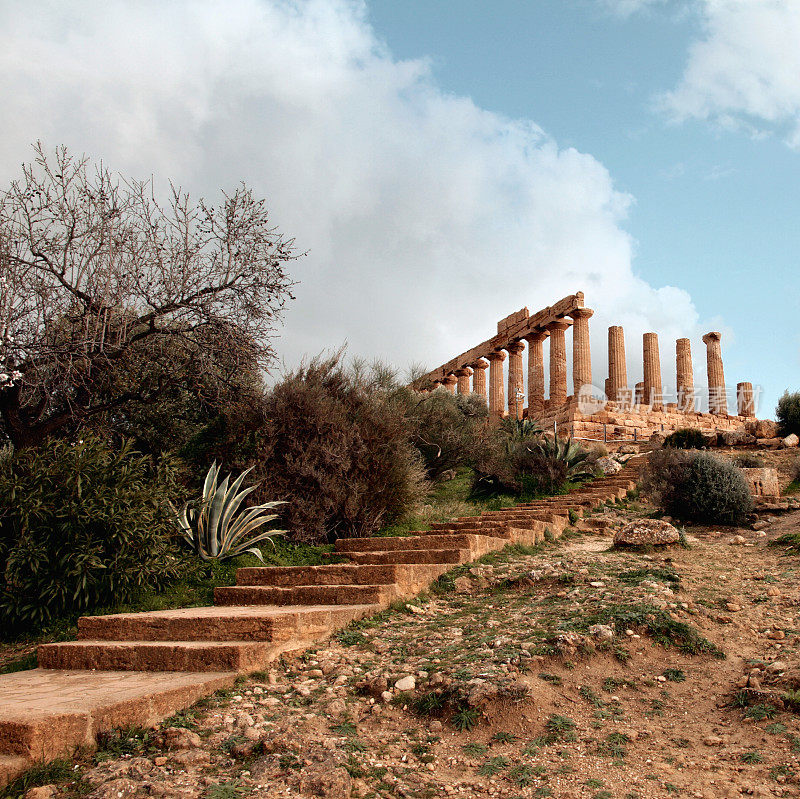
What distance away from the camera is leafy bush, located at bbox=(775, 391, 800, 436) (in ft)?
69.2

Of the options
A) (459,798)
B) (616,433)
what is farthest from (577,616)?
(616,433)

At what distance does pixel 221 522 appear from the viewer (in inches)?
338

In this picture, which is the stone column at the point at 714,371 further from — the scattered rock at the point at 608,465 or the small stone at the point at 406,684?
the small stone at the point at 406,684

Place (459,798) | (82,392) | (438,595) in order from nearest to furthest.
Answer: (459,798) < (438,595) < (82,392)

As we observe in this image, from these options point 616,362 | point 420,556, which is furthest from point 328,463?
point 616,362

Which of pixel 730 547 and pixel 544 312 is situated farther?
pixel 544 312

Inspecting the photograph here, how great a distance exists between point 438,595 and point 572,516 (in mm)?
5509

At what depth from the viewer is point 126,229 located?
376 inches

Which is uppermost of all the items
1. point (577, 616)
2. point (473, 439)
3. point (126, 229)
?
point (126, 229)

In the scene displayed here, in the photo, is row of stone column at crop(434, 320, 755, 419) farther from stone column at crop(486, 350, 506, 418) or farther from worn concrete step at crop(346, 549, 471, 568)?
worn concrete step at crop(346, 549, 471, 568)

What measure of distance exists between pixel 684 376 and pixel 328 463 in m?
28.6

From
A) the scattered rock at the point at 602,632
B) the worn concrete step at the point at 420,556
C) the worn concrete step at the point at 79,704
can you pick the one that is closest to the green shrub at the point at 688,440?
the worn concrete step at the point at 420,556

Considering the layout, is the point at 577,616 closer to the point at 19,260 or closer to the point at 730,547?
the point at 730,547

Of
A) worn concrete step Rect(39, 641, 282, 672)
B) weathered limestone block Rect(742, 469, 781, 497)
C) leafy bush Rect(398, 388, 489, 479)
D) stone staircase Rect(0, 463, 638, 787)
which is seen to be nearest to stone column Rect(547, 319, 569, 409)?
leafy bush Rect(398, 388, 489, 479)
